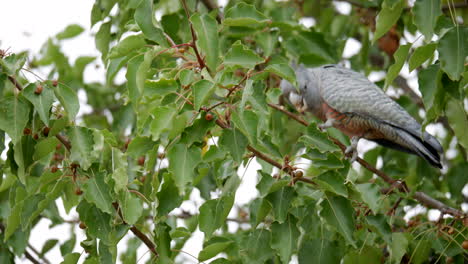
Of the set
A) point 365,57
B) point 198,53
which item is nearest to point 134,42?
point 198,53

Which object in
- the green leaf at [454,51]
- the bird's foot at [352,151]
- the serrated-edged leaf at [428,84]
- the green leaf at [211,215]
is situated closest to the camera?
the green leaf at [454,51]

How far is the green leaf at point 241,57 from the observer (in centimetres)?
244

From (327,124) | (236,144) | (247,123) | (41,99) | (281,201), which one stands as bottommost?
(327,124)

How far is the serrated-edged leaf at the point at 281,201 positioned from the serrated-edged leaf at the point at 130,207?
484 millimetres

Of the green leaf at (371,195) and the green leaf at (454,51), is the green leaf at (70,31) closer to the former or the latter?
the green leaf at (371,195)

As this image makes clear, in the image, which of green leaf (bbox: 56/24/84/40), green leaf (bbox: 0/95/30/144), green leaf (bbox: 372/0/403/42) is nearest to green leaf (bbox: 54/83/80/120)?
green leaf (bbox: 0/95/30/144)

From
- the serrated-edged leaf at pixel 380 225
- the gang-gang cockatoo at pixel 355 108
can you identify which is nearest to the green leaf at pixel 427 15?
the serrated-edged leaf at pixel 380 225

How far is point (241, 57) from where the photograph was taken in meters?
2.46

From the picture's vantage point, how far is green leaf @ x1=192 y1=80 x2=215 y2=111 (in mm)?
2297

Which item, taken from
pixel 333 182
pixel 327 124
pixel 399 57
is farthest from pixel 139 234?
pixel 327 124

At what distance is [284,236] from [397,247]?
51 cm

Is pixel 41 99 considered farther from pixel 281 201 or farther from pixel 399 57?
pixel 399 57

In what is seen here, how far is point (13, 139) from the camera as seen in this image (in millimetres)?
2359

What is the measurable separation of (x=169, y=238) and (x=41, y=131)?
62 cm
